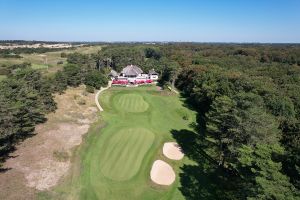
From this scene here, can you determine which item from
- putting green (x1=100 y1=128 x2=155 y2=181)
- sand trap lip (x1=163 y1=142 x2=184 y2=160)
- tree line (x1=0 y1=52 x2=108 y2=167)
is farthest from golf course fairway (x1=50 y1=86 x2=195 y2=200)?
tree line (x1=0 y1=52 x2=108 y2=167)

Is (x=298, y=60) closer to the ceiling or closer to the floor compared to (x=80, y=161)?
closer to the ceiling

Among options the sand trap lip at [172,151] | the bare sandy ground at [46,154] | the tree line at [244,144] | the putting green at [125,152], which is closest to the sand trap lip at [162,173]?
the tree line at [244,144]

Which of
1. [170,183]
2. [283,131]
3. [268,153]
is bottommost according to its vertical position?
[170,183]

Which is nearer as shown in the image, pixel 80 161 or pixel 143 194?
pixel 143 194

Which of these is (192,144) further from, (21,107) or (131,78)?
(131,78)

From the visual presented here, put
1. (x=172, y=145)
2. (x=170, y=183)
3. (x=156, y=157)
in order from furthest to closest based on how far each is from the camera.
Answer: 1. (x=172, y=145)
2. (x=156, y=157)
3. (x=170, y=183)

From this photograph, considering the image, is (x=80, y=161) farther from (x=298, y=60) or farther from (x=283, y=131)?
(x=298, y=60)

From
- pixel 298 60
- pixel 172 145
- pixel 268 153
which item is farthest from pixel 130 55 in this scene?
pixel 268 153

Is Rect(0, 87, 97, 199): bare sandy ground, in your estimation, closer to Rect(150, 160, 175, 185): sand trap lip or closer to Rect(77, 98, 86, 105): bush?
Rect(77, 98, 86, 105): bush
